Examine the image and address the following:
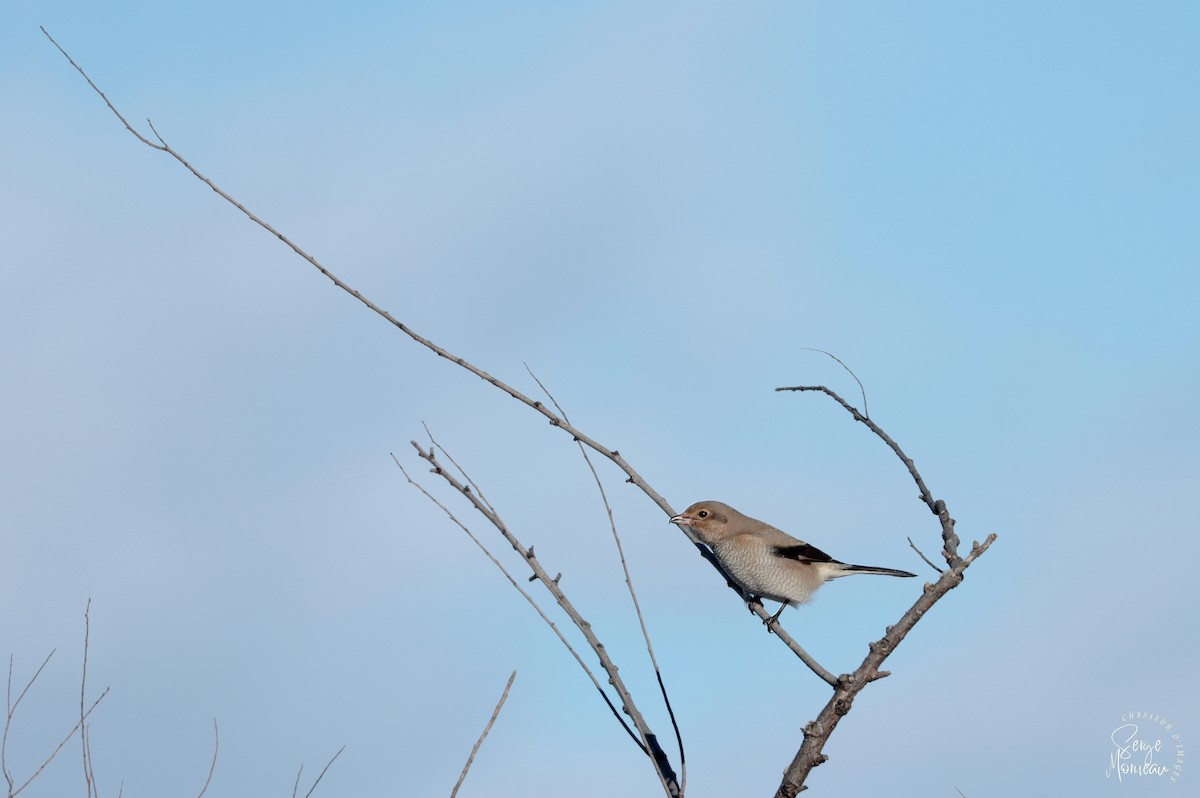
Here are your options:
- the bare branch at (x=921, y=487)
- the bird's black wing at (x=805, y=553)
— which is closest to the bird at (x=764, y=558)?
the bird's black wing at (x=805, y=553)

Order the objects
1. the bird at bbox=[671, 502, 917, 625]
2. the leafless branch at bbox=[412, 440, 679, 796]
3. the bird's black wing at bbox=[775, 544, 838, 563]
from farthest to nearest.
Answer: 1. the bird's black wing at bbox=[775, 544, 838, 563]
2. the bird at bbox=[671, 502, 917, 625]
3. the leafless branch at bbox=[412, 440, 679, 796]

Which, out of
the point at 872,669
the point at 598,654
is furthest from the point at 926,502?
the point at 598,654

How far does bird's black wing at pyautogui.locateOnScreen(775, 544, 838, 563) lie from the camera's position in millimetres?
9367

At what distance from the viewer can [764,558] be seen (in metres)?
9.12

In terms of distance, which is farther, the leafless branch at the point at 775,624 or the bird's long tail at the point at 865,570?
the bird's long tail at the point at 865,570

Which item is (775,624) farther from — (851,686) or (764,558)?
(764,558)

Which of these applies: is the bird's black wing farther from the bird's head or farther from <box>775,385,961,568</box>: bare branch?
<box>775,385,961,568</box>: bare branch

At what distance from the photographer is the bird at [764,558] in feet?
29.8

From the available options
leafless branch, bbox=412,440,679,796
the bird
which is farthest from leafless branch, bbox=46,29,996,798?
the bird

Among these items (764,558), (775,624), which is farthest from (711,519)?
(775,624)

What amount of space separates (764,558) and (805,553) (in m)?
0.53

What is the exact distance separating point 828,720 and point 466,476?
1.61 m

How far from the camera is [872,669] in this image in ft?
14.4

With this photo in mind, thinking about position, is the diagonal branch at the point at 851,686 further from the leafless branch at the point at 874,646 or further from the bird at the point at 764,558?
the bird at the point at 764,558
